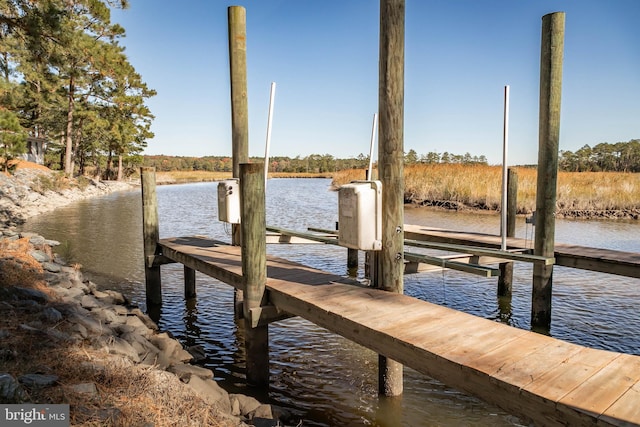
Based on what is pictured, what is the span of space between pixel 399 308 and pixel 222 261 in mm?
3146

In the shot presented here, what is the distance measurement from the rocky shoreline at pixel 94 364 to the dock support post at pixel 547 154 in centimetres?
454

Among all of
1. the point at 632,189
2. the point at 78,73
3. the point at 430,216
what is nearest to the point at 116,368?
the point at 430,216

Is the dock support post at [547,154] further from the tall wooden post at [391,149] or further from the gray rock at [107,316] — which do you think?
the gray rock at [107,316]

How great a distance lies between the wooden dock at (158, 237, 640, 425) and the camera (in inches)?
100.0

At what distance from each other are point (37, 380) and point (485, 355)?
309cm

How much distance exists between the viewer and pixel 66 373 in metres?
3.27

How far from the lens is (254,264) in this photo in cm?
497

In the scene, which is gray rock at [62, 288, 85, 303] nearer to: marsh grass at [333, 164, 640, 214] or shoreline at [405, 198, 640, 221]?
shoreline at [405, 198, 640, 221]

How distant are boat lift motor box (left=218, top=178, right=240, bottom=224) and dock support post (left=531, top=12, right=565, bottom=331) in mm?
4670

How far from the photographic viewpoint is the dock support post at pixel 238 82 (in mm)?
6816

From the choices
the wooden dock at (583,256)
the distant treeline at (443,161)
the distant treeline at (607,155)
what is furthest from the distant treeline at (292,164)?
the wooden dock at (583,256)

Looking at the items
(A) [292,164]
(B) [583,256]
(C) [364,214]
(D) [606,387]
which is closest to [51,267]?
(C) [364,214]

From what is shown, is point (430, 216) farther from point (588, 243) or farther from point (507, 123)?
point (507, 123)

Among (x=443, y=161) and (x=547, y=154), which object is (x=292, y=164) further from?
(x=547, y=154)
